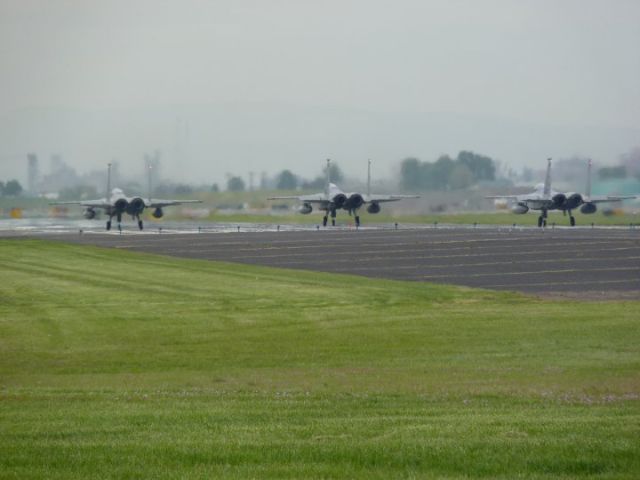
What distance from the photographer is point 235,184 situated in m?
95.1

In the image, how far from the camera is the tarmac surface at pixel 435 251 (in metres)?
40.4

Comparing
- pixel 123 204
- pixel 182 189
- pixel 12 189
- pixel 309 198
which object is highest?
pixel 182 189

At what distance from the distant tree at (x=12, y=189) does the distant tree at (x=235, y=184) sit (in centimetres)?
1715

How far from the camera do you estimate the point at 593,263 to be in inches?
1820

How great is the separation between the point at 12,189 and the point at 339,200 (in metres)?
27.8

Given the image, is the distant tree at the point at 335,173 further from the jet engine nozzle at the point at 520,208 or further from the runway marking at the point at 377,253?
the runway marking at the point at 377,253

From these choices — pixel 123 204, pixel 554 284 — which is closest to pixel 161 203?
pixel 123 204

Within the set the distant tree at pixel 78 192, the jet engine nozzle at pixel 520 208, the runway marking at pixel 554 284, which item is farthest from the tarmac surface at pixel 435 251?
the distant tree at pixel 78 192

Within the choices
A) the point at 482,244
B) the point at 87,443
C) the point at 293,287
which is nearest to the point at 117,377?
the point at 87,443

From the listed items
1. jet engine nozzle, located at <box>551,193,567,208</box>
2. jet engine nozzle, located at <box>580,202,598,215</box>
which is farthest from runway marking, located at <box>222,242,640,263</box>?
jet engine nozzle, located at <box>580,202,598,215</box>

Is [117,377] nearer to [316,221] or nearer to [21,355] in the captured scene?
[21,355]

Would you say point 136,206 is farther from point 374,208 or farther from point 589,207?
point 589,207

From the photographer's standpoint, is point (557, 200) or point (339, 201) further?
point (339, 201)

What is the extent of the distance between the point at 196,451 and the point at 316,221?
82560 mm
